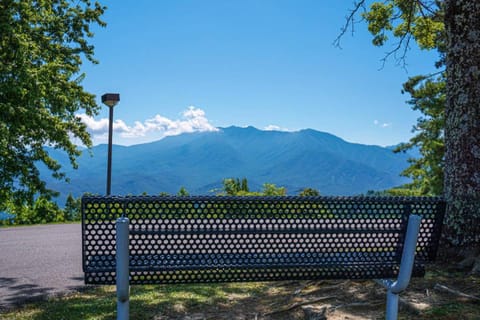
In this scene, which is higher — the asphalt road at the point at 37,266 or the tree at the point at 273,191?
the tree at the point at 273,191

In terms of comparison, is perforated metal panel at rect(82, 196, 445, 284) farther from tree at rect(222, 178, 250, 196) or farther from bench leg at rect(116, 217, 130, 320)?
tree at rect(222, 178, 250, 196)

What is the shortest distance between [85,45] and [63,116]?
7.74 m

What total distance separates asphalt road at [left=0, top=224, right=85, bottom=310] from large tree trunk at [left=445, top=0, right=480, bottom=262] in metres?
4.58

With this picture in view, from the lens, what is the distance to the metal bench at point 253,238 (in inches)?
94.0

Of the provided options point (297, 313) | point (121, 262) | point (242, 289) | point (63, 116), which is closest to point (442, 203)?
point (297, 313)

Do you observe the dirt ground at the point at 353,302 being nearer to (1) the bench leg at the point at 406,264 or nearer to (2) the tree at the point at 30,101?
(1) the bench leg at the point at 406,264

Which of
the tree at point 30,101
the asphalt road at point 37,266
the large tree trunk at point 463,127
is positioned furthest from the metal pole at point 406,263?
the tree at point 30,101

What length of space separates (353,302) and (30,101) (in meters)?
12.2

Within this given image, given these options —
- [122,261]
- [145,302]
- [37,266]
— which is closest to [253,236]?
[122,261]

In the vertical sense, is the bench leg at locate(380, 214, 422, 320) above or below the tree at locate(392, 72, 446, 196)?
below

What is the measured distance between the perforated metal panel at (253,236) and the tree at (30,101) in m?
11.0

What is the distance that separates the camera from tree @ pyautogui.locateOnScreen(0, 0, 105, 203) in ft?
40.5

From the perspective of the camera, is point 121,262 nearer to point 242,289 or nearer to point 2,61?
point 242,289

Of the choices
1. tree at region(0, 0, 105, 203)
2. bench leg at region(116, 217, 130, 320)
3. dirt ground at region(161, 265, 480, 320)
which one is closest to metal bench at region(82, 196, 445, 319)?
bench leg at region(116, 217, 130, 320)
